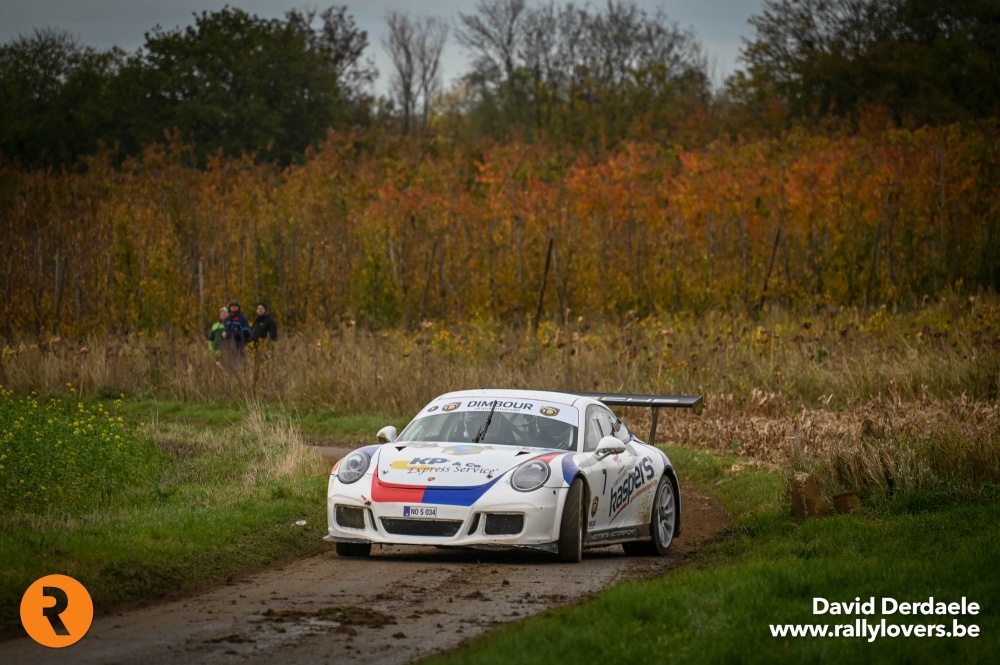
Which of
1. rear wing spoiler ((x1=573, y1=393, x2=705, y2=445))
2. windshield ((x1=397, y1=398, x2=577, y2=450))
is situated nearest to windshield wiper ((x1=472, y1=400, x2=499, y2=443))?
windshield ((x1=397, y1=398, x2=577, y2=450))

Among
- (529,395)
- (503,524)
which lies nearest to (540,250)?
(529,395)

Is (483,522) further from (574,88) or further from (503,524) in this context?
(574,88)

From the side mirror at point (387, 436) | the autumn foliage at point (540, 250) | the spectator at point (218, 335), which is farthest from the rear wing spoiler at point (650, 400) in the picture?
the autumn foliage at point (540, 250)

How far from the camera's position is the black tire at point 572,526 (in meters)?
12.5

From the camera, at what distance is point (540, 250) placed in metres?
42.2

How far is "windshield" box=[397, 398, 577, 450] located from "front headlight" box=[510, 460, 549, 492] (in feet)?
2.84

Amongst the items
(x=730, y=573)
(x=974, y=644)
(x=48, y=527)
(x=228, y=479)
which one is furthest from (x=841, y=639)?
(x=228, y=479)

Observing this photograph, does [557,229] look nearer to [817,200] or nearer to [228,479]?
[817,200]

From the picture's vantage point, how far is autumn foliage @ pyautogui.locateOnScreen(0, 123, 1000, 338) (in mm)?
39844

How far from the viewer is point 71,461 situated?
1552 centimetres

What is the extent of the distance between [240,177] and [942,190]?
26.6 meters

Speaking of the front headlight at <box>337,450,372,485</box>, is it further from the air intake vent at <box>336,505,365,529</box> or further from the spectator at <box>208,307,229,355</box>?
the spectator at <box>208,307,229,355</box>

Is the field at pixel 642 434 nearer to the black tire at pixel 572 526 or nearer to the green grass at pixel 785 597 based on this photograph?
the green grass at pixel 785 597

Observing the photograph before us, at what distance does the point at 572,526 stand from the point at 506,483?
75 centimetres
